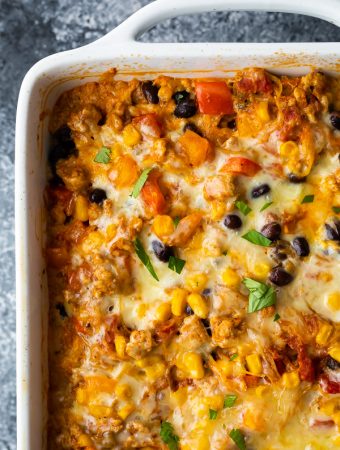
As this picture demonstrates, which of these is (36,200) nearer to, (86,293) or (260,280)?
(86,293)

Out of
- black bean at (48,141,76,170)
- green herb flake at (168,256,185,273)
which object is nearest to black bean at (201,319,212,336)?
green herb flake at (168,256,185,273)

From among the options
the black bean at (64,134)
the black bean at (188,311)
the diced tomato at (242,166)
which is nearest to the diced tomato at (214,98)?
the diced tomato at (242,166)

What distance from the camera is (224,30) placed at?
3.85m

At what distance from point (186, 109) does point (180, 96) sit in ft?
0.28

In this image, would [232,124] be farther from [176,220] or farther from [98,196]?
[98,196]

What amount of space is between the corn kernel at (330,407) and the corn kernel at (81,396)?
97 centimetres

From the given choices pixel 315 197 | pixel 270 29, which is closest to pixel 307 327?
pixel 315 197

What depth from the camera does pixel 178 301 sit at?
3.04m

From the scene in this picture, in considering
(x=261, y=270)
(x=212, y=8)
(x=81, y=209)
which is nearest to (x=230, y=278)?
(x=261, y=270)

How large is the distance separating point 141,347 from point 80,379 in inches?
13.1

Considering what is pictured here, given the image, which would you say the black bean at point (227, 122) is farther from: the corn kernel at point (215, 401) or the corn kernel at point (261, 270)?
the corn kernel at point (215, 401)

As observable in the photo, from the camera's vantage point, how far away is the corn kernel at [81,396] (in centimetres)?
314

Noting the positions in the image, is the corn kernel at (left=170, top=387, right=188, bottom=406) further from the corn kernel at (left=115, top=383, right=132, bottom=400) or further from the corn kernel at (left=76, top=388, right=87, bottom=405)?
the corn kernel at (left=76, top=388, right=87, bottom=405)

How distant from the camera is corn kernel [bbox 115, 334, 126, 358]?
3.04m
